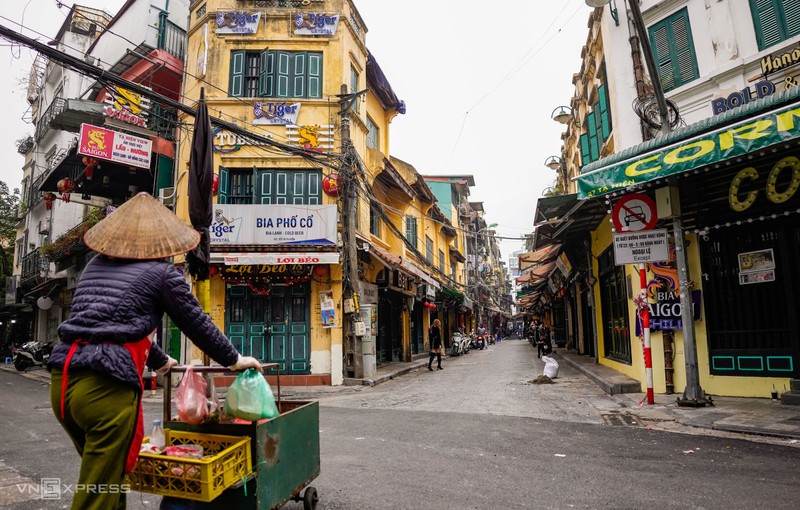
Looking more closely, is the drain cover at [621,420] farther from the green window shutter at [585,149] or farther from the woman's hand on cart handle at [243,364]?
the green window shutter at [585,149]

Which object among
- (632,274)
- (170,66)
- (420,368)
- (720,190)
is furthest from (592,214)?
(170,66)

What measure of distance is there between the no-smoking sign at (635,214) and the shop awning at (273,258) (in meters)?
7.29

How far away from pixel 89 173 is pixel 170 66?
4293mm

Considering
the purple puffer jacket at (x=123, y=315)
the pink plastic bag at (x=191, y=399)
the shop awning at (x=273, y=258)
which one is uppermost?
the shop awning at (x=273, y=258)

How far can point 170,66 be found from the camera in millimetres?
16016

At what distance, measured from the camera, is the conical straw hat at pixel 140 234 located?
2.64m

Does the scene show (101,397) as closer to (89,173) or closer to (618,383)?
(618,383)

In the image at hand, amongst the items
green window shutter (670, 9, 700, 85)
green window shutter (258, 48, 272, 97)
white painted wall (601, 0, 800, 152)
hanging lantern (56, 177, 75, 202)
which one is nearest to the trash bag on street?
white painted wall (601, 0, 800, 152)

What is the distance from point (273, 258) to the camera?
13562 millimetres

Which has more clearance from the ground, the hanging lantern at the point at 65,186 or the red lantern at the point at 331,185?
the hanging lantern at the point at 65,186

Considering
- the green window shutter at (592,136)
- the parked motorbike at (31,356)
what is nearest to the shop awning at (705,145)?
the green window shutter at (592,136)

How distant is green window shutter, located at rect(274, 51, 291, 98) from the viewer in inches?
595

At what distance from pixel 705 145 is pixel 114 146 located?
13.9 metres

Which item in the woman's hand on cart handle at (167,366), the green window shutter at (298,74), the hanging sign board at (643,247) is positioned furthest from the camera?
the green window shutter at (298,74)
